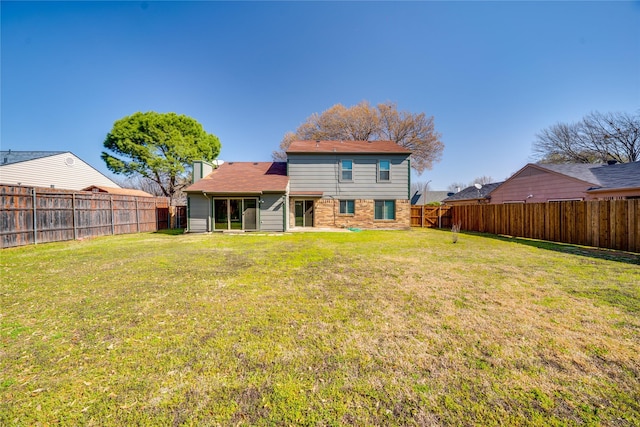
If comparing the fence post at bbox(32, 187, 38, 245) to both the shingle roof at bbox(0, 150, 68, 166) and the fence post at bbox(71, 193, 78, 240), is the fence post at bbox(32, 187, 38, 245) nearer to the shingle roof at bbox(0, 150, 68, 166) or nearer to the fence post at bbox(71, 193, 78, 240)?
the fence post at bbox(71, 193, 78, 240)

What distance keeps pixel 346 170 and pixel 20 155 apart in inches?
1103

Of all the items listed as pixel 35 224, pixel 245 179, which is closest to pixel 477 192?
pixel 245 179

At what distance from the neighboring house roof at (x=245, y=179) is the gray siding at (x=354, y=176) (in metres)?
1.29

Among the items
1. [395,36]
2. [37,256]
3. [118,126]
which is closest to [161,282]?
[37,256]

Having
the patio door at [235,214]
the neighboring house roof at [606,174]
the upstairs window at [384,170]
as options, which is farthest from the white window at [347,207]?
the neighboring house roof at [606,174]

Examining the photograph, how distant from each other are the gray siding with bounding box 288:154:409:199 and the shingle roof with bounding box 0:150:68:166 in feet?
73.2

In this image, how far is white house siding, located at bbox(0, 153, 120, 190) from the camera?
18.4m

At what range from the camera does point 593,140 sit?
2325 cm

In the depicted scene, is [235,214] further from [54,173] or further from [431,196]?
[431,196]

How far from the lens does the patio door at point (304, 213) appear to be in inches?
633

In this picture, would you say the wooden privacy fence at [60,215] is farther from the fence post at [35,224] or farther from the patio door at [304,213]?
the patio door at [304,213]

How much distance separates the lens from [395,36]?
11.4 m

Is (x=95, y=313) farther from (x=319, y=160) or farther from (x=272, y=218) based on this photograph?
(x=319, y=160)

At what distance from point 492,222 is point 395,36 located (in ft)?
37.7
